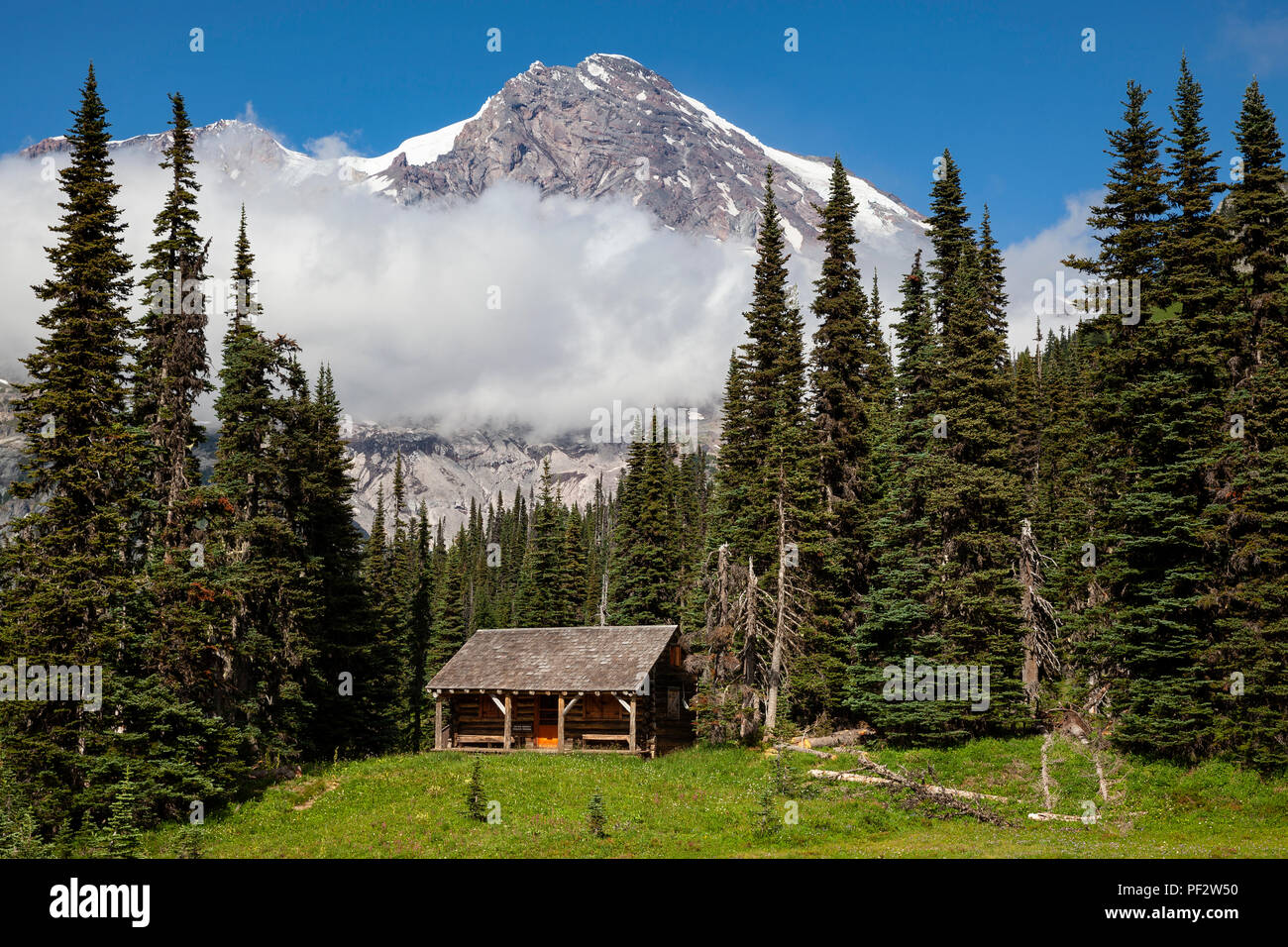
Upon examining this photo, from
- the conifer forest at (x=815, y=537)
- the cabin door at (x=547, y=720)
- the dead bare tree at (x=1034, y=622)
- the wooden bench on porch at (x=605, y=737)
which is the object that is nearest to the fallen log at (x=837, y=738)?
the conifer forest at (x=815, y=537)

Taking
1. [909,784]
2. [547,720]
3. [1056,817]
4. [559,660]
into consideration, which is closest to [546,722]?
[547,720]

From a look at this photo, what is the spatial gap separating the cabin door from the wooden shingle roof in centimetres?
198

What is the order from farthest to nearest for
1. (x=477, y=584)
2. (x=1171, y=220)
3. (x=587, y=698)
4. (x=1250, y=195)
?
(x=477, y=584) < (x=587, y=698) < (x=1171, y=220) < (x=1250, y=195)

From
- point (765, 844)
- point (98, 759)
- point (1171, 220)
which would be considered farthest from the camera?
point (1171, 220)

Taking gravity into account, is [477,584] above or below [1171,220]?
below

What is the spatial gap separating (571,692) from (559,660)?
111 inches

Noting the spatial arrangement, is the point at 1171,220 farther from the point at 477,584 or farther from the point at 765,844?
the point at 477,584

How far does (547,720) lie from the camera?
4206cm

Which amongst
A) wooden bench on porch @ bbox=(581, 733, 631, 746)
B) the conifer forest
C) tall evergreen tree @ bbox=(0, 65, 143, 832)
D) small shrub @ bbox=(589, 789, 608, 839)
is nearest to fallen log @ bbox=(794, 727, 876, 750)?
the conifer forest

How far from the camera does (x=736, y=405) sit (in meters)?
48.7

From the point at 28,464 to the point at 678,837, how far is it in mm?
20942

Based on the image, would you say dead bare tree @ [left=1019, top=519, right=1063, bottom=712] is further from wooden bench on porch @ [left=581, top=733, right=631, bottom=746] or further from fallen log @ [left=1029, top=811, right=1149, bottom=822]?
wooden bench on porch @ [left=581, top=733, right=631, bottom=746]

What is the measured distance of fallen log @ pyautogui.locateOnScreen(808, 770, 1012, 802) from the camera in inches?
990
